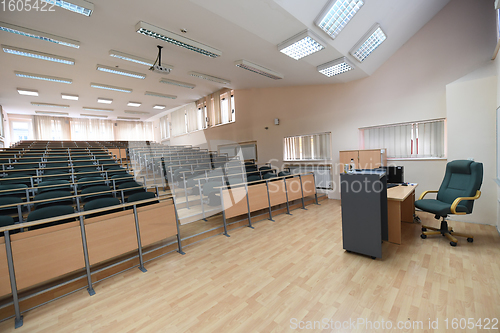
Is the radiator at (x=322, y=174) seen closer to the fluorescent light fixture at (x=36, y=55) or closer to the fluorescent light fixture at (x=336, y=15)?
the fluorescent light fixture at (x=336, y=15)

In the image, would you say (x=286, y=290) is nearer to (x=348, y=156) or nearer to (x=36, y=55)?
(x=348, y=156)

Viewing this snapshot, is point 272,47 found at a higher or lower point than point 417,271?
higher

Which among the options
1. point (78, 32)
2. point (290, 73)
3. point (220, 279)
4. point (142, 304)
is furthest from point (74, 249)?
point (290, 73)

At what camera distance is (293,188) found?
5.05 metres

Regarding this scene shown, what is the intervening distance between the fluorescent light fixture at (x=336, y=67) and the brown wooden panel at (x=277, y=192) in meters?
2.77

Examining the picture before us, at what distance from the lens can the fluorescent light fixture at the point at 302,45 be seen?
3609 millimetres

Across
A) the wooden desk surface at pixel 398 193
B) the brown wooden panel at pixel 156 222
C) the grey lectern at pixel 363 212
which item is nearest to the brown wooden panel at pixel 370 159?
the wooden desk surface at pixel 398 193

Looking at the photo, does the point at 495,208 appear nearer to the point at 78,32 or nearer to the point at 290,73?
the point at 290,73

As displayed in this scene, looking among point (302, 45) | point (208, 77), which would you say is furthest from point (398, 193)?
point (208, 77)

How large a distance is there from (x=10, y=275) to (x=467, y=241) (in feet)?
18.2

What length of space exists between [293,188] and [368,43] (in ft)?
11.2

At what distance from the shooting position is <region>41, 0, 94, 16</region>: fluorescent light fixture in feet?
9.86

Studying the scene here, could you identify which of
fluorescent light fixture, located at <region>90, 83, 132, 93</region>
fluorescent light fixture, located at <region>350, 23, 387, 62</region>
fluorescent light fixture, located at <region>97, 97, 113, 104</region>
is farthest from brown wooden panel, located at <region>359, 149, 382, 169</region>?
fluorescent light fixture, located at <region>97, 97, 113, 104</region>

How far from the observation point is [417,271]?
241cm
